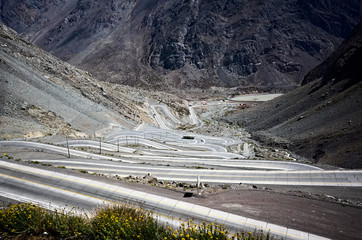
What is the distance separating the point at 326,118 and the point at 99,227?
2072 inches

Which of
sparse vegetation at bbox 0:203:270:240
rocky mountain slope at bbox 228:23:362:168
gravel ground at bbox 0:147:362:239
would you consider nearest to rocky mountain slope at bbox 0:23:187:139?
gravel ground at bbox 0:147:362:239

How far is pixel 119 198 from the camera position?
50.8 feet

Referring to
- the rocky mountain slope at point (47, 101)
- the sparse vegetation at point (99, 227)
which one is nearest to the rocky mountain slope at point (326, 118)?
the sparse vegetation at point (99, 227)

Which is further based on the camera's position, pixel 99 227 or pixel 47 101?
pixel 47 101

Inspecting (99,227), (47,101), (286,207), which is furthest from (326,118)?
(47,101)

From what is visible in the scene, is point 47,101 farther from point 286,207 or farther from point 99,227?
point 286,207

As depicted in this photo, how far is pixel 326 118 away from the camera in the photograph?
166 ft

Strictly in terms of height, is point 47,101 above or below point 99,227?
above

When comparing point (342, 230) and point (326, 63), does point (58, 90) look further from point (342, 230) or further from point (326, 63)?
point (326, 63)

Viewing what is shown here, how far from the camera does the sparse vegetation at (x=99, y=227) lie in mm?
9727

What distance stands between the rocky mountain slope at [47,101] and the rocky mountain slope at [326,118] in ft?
126

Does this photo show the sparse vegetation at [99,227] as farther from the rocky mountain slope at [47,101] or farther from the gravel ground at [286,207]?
the rocky mountain slope at [47,101]

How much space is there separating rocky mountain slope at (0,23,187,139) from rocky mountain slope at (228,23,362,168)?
38.5m

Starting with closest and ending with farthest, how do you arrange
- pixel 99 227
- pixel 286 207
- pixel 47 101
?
pixel 99 227 < pixel 286 207 < pixel 47 101
